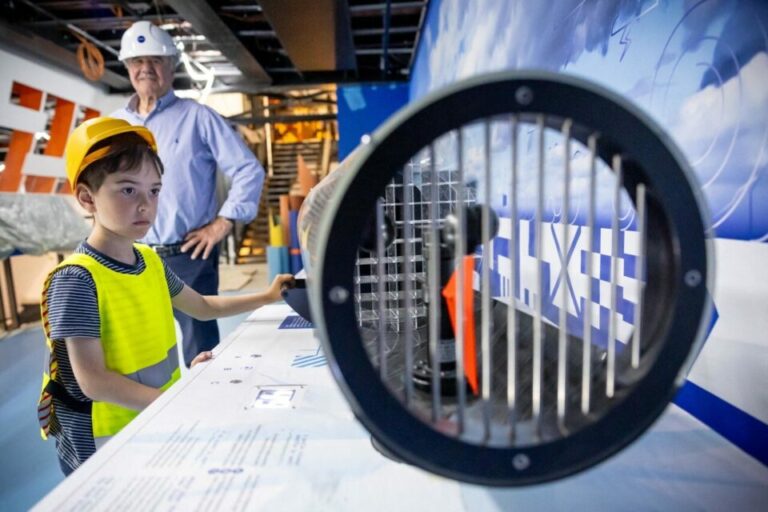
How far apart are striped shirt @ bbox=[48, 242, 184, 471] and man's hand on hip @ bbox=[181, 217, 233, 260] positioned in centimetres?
93

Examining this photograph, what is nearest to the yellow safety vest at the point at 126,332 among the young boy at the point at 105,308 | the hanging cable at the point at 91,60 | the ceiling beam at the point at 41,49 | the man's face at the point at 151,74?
the young boy at the point at 105,308

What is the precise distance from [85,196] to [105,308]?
26 cm

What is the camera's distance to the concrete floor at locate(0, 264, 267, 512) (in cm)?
160

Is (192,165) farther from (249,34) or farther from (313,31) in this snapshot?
(249,34)

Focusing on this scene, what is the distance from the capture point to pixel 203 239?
199 centimetres

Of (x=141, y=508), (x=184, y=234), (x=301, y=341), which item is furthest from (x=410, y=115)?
(x=184, y=234)

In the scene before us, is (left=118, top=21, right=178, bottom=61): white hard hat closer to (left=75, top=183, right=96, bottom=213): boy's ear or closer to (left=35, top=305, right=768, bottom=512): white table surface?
(left=75, top=183, right=96, bottom=213): boy's ear

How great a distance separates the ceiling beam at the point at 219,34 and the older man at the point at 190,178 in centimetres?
126

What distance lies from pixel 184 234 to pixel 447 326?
1.73 meters

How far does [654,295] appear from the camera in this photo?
40 centimetres

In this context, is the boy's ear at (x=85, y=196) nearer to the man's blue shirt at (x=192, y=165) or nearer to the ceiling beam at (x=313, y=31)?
the man's blue shirt at (x=192, y=165)

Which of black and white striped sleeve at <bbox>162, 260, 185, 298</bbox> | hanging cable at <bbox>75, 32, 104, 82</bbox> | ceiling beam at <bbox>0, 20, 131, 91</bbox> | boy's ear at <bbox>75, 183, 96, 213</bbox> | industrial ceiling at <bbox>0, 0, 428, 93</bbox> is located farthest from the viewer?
ceiling beam at <bbox>0, 20, 131, 91</bbox>

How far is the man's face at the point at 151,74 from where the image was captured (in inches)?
80.4

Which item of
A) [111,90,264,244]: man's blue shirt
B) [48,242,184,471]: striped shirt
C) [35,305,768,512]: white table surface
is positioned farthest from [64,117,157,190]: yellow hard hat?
[111,90,264,244]: man's blue shirt
